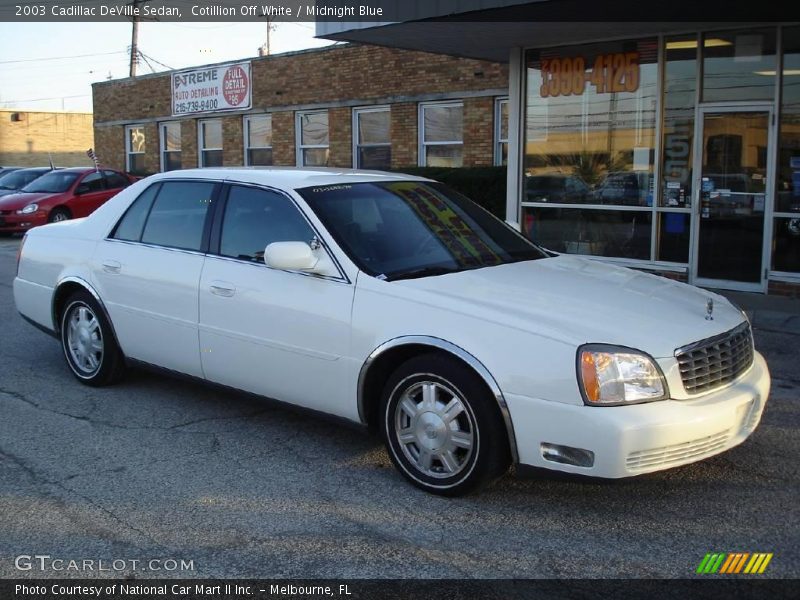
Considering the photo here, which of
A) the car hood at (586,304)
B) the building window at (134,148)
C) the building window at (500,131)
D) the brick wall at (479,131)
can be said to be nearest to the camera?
the car hood at (586,304)

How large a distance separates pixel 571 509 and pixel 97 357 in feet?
12.1

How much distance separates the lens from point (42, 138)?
181 feet

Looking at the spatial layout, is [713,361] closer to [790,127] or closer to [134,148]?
[790,127]

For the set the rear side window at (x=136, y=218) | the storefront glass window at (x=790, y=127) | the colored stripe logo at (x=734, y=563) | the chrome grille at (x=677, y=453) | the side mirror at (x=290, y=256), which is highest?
the storefront glass window at (x=790, y=127)

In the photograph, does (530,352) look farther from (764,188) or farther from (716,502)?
(764,188)

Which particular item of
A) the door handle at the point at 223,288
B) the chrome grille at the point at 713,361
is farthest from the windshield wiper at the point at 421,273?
the chrome grille at the point at 713,361

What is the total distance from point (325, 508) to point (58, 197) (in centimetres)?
1638

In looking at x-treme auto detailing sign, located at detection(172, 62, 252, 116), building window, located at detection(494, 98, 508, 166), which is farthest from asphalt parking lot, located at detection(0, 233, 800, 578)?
x-treme auto detailing sign, located at detection(172, 62, 252, 116)

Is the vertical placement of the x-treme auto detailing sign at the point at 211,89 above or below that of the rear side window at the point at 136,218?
above

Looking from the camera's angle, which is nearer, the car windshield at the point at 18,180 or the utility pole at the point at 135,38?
the car windshield at the point at 18,180

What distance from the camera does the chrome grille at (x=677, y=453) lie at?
154 inches

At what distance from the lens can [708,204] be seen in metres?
10.6

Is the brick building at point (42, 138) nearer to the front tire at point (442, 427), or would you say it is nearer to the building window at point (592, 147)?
the building window at point (592, 147)

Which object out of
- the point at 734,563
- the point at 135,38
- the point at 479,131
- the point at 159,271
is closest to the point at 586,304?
the point at 734,563
